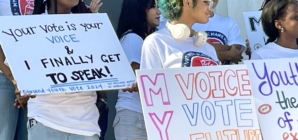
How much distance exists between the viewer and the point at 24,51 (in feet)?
10.4

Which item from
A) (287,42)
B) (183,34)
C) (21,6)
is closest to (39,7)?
(21,6)

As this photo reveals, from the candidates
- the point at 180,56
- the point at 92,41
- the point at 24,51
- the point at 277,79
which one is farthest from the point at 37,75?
the point at 277,79

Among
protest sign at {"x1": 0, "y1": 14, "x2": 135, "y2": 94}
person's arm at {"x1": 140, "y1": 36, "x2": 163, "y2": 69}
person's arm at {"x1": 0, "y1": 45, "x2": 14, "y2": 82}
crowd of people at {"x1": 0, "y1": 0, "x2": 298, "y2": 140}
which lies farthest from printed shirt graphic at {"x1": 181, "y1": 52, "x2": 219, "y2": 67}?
person's arm at {"x1": 0, "y1": 45, "x2": 14, "y2": 82}

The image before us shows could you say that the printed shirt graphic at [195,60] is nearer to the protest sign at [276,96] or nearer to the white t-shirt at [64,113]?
the protest sign at [276,96]

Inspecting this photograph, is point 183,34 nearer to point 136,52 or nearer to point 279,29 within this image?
point 136,52

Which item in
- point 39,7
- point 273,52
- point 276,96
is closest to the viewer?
point 276,96

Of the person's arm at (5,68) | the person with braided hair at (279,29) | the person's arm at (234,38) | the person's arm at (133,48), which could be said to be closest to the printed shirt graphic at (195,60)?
the person's arm at (133,48)

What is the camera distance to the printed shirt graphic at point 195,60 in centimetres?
324

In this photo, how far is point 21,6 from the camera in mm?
3652

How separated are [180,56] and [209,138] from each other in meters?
0.44

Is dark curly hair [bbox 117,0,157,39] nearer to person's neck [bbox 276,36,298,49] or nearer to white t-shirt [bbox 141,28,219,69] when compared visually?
white t-shirt [bbox 141,28,219,69]

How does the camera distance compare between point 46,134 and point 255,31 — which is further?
point 255,31

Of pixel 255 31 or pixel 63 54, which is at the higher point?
pixel 63 54

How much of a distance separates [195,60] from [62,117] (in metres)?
0.73
